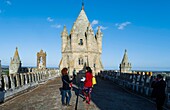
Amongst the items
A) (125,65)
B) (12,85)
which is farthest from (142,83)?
(125,65)

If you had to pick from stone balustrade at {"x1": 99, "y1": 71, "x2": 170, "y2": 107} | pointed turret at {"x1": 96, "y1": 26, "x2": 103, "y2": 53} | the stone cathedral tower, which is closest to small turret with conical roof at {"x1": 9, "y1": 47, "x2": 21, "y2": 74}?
the stone cathedral tower

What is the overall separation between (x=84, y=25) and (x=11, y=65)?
2305 cm

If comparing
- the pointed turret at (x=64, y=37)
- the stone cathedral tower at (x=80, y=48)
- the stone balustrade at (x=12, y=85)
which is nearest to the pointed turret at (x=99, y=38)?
the stone cathedral tower at (x=80, y=48)

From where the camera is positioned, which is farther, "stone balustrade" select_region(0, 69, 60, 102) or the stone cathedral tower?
the stone cathedral tower

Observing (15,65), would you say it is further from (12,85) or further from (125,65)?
(12,85)

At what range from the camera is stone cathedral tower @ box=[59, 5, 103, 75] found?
42.8 m

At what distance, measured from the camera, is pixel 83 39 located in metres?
44.1

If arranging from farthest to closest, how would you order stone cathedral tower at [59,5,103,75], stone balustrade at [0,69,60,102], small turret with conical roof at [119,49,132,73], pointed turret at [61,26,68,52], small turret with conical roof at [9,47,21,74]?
small turret with conical roof at [9,47,21,74]
pointed turret at [61,26,68,52]
stone cathedral tower at [59,5,103,75]
small turret with conical roof at [119,49,132,73]
stone balustrade at [0,69,60,102]

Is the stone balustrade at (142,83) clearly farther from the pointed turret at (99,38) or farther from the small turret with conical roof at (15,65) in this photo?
the small turret with conical roof at (15,65)

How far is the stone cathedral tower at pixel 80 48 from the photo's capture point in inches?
1686

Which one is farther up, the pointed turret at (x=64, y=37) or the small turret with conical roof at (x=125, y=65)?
the pointed turret at (x=64, y=37)

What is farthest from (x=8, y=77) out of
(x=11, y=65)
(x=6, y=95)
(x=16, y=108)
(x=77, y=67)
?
(x=11, y=65)

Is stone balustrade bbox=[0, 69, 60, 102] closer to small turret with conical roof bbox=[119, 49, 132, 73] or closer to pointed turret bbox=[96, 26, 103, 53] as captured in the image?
small turret with conical roof bbox=[119, 49, 132, 73]

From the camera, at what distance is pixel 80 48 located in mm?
43281
